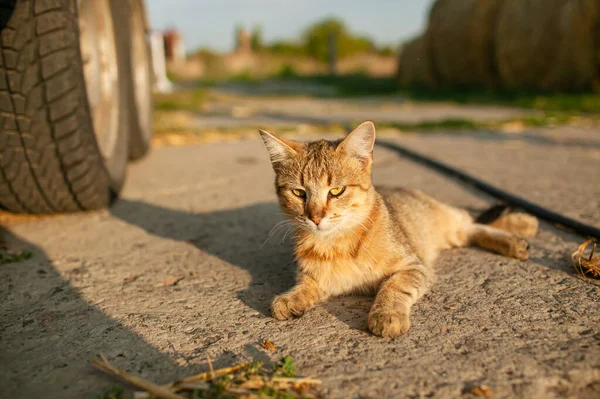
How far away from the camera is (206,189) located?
4.54 m

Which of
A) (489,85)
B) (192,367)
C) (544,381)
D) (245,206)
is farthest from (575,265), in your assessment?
(489,85)

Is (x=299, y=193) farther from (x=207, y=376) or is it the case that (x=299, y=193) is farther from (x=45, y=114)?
(x=45, y=114)

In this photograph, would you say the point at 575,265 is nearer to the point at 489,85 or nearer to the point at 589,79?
the point at 589,79

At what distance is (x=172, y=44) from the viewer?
25562 millimetres

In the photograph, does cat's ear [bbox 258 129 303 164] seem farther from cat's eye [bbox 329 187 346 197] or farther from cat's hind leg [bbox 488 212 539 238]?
cat's hind leg [bbox 488 212 539 238]

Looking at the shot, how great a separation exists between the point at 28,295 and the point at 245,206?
6.06 ft

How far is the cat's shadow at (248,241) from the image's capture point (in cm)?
250

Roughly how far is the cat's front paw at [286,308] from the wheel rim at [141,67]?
128 inches

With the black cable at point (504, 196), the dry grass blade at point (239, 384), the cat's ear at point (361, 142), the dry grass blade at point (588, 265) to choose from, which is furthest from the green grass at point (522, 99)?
the dry grass blade at point (239, 384)

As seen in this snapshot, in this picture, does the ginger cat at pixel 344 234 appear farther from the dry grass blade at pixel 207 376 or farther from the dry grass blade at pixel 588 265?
the dry grass blade at pixel 207 376

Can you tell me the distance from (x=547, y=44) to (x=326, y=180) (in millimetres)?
9595

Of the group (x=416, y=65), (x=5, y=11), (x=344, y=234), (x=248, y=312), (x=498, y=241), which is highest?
(x=5, y=11)

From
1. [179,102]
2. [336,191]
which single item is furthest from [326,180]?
[179,102]

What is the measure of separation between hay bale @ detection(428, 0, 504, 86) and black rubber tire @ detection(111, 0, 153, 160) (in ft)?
29.1
